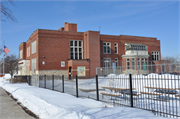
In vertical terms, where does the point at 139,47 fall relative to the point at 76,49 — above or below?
above

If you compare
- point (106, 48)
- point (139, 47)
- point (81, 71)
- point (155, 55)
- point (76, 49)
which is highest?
point (139, 47)

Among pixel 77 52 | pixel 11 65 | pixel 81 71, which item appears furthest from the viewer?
pixel 77 52

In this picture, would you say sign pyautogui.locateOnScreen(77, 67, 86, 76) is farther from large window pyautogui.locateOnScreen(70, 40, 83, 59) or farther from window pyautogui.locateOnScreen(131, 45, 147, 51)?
window pyautogui.locateOnScreen(131, 45, 147, 51)

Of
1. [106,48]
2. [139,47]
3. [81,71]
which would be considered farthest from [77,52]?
[139,47]

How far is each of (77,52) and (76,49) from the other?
27.3 inches

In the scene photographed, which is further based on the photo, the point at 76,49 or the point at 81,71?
the point at 76,49

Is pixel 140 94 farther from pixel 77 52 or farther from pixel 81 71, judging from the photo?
pixel 77 52

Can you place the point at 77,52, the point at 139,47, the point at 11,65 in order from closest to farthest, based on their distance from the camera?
the point at 11,65 < the point at 77,52 < the point at 139,47

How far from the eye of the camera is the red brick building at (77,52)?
33925 millimetres

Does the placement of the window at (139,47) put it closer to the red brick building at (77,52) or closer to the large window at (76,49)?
the red brick building at (77,52)

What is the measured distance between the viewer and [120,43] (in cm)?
4212

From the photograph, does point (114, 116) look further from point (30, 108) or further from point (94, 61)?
point (94, 61)

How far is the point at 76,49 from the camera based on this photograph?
37.4 metres

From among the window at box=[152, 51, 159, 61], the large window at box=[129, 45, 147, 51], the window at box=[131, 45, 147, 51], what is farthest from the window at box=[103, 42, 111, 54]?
the window at box=[152, 51, 159, 61]
